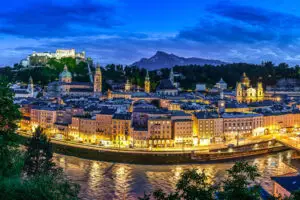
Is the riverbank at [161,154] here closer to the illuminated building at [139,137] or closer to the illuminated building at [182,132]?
the illuminated building at [139,137]

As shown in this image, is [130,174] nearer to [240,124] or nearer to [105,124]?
[105,124]

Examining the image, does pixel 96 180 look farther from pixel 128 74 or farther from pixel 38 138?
pixel 128 74

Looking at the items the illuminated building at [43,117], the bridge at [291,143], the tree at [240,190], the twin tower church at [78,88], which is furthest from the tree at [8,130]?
the twin tower church at [78,88]

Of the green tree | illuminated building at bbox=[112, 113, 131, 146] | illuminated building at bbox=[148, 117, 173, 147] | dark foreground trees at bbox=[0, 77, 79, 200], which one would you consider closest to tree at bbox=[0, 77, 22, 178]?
dark foreground trees at bbox=[0, 77, 79, 200]

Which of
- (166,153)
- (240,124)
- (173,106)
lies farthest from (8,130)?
(173,106)

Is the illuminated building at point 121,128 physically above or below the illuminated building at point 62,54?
below

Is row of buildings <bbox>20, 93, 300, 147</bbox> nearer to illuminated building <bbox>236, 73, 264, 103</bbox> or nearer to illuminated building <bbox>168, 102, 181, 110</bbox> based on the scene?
illuminated building <bbox>168, 102, 181, 110</bbox>
